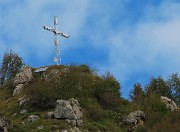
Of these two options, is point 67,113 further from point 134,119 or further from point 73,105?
point 134,119

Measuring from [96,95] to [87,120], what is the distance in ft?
35.7

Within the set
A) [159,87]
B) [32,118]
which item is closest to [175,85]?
[159,87]

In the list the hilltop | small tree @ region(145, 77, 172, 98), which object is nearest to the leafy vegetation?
the hilltop

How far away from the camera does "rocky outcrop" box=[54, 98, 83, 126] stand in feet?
191

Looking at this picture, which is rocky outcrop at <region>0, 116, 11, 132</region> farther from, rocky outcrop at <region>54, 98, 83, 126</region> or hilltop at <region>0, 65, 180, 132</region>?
→ rocky outcrop at <region>54, 98, 83, 126</region>

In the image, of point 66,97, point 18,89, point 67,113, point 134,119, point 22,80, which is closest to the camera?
point 67,113

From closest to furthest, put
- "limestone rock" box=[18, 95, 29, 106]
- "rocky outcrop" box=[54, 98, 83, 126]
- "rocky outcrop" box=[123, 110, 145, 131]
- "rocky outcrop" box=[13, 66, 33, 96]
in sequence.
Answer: "rocky outcrop" box=[54, 98, 83, 126], "rocky outcrop" box=[123, 110, 145, 131], "limestone rock" box=[18, 95, 29, 106], "rocky outcrop" box=[13, 66, 33, 96]

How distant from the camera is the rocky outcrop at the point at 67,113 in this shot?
5812cm

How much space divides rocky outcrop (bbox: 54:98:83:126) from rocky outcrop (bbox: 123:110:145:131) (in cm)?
723

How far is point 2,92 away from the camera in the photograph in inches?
3125

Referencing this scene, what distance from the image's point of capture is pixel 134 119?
6281cm

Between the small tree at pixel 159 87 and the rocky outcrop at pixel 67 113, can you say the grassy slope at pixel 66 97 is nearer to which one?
the rocky outcrop at pixel 67 113

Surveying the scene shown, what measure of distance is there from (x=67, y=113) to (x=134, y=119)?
34.6ft

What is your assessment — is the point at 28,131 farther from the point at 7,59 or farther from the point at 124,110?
the point at 7,59
